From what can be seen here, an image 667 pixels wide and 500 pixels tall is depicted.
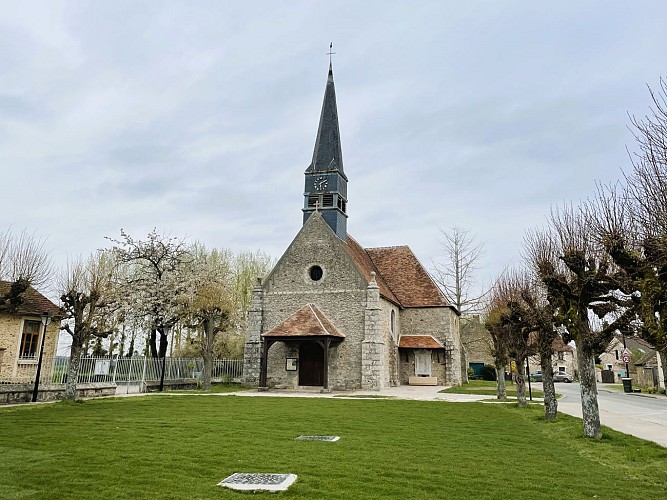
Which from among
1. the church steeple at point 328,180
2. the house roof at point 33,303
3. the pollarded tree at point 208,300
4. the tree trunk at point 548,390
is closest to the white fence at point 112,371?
the pollarded tree at point 208,300

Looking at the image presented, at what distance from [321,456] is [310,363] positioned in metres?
17.9

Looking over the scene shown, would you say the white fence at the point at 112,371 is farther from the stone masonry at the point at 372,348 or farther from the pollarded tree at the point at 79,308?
the stone masonry at the point at 372,348

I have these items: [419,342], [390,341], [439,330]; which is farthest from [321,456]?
[439,330]

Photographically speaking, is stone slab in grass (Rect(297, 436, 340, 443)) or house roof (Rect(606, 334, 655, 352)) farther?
house roof (Rect(606, 334, 655, 352))

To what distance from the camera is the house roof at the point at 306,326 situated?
2319 centimetres

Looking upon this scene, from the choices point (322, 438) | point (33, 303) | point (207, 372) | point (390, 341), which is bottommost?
point (322, 438)

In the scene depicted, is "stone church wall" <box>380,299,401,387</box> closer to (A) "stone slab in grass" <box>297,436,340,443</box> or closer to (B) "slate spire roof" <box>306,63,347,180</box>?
(B) "slate spire roof" <box>306,63,347,180</box>

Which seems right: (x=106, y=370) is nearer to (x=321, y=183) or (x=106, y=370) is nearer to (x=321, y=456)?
(x=321, y=183)

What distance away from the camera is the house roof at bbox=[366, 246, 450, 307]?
99.1ft

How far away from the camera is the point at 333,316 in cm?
2523

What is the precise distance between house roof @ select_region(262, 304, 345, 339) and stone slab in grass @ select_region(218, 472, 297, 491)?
16.8 meters

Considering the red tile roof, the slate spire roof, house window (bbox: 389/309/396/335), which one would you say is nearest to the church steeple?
→ the slate spire roof

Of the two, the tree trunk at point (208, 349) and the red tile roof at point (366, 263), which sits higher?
the red tile roof at point (366, 263)

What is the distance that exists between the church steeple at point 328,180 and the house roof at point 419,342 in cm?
716
